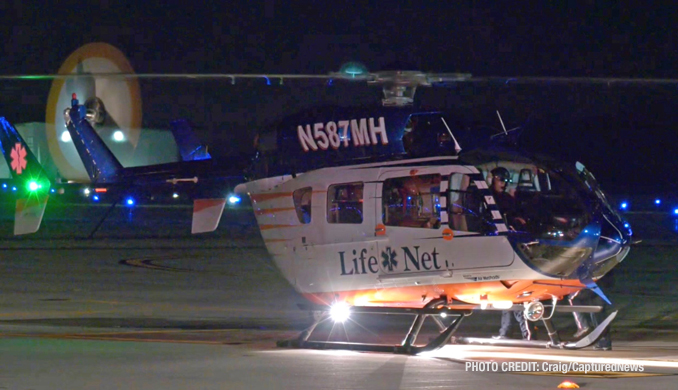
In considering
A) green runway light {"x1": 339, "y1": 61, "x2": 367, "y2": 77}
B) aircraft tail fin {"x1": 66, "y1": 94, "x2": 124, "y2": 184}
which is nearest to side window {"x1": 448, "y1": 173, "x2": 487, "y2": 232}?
green runway light {"x1": 339, "y1": 61, "x2": 367, "y2": 77}

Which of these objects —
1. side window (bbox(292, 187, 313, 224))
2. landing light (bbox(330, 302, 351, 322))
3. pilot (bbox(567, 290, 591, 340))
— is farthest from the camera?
side window (bbox(292, 187, 313, 224))

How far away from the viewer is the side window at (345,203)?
9688 millimetres

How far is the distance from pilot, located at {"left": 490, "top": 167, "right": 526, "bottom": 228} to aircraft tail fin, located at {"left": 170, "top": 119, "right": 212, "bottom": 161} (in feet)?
17.8

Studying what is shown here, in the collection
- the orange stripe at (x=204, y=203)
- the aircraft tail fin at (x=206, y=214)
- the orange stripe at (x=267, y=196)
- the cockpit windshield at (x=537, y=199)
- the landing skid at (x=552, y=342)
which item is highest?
the orange stripe at (x=204, y=203)

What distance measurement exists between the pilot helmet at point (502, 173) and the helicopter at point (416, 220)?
4 centimetres

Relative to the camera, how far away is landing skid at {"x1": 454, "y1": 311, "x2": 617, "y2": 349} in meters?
8.73

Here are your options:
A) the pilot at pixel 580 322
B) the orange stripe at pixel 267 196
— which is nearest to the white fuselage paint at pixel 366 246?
the orange stripe at pixel 267 196

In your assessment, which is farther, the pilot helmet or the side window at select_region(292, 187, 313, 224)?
the side window at select_region(292, 187, 313, 224)

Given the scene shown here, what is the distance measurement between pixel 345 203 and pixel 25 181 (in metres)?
6.09

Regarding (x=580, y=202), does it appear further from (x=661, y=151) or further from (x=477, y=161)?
(x=661, y=151)

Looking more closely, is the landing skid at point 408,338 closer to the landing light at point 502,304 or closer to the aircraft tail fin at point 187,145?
the landing light at point 502,304

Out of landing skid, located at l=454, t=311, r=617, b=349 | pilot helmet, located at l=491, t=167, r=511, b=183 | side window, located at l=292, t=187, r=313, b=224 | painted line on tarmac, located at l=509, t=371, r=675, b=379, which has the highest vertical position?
side window, located at l=292, t=187, r=313, b=224

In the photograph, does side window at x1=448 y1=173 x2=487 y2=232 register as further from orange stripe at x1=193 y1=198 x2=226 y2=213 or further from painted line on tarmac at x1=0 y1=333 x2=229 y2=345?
orange stripe at x1=193 y1=198 x2=226 y2=213

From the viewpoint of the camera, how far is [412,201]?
9383 millimetres
